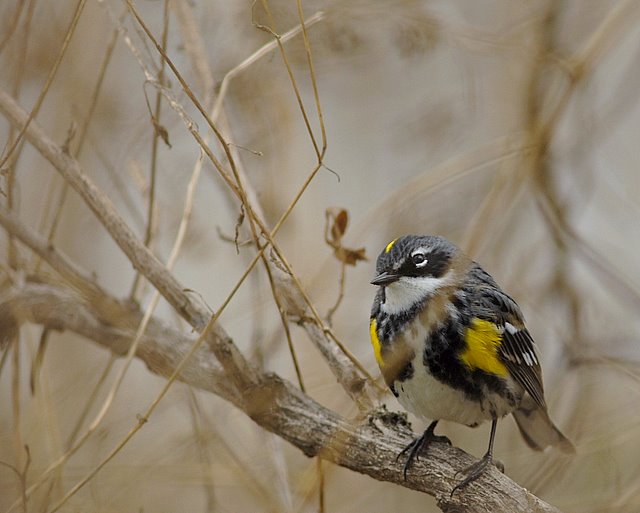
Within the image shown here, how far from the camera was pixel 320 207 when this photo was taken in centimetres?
543

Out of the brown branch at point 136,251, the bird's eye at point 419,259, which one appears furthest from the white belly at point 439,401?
the brown branch at point 136,251

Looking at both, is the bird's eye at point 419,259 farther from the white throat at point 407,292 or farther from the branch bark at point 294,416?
the branch bark at point 294,416

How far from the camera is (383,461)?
3.07m

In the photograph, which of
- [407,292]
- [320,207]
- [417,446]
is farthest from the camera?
[320,207]

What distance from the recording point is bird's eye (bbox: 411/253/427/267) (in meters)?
3.37

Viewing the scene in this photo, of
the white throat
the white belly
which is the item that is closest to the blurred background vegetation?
the white belly

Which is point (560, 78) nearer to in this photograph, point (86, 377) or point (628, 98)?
point (628, 98)

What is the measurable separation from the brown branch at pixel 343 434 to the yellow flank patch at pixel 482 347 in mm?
339

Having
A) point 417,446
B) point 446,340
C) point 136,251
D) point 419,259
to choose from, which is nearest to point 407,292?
Answer: point 419,259

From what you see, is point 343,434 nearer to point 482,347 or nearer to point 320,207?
point 482,347

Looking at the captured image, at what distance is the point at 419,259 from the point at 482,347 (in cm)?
42

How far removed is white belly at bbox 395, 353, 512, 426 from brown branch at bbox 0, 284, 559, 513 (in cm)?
10

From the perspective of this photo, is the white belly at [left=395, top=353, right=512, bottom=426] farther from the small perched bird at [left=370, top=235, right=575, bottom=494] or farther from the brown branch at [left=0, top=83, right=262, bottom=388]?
the brown branch at [left=0, top=83, right=262, bottom=388]

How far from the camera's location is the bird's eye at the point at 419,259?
3.37 metres
